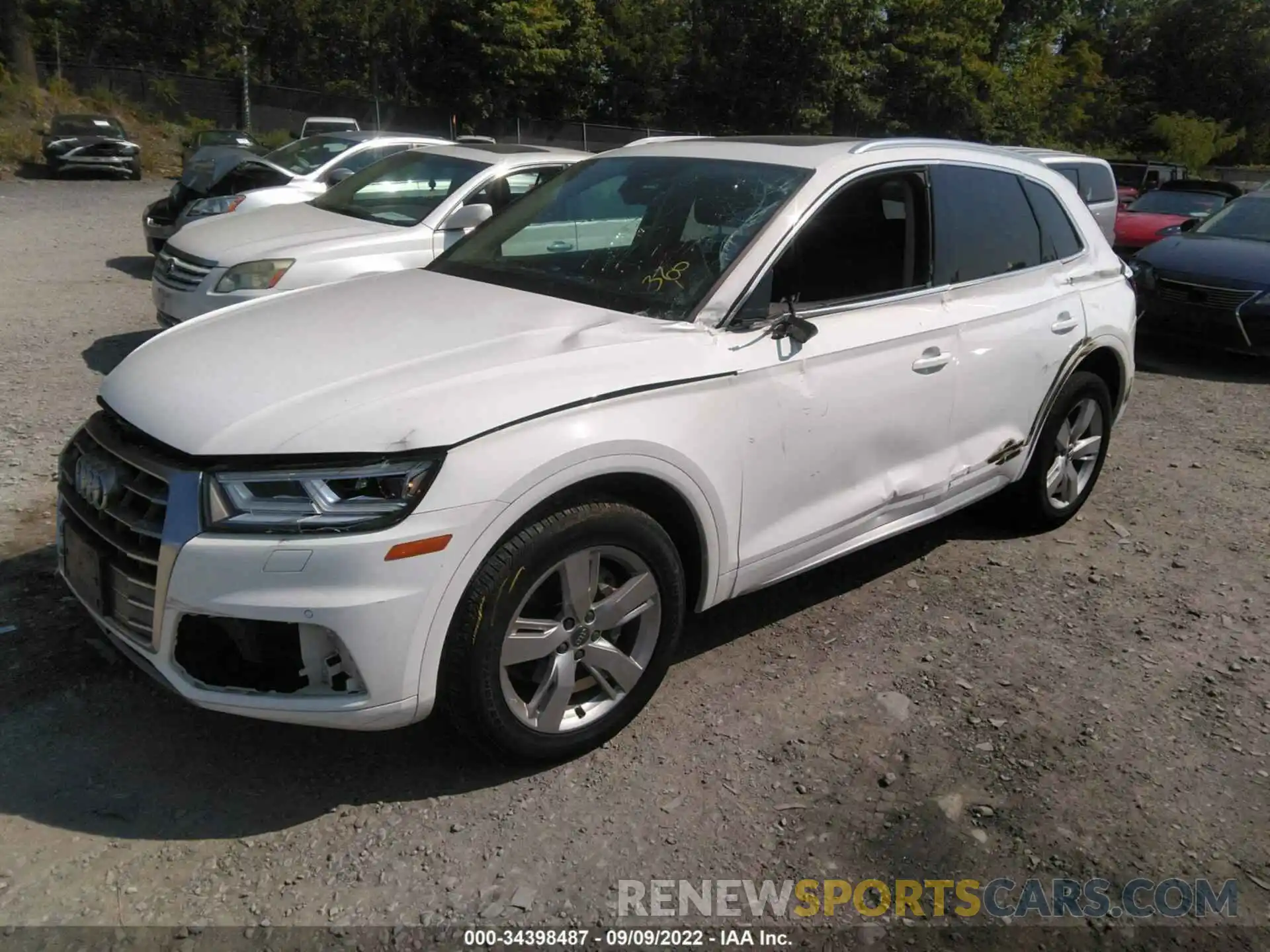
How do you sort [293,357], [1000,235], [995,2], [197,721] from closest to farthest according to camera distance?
1. [293,357]
2. [197,721]
3. [1000,235]
4. [995,2]

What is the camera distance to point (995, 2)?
3953cm

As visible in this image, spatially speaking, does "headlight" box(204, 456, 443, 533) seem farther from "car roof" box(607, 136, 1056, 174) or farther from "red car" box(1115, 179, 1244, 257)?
"red car" box(1115, 179, 1244, 257)

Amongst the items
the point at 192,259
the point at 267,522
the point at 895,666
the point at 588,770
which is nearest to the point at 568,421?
the point at 267,522

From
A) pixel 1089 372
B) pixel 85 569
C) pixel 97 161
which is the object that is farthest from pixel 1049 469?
pixel 97 161

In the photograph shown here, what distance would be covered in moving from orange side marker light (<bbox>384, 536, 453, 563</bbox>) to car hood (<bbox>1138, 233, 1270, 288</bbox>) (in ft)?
28.5

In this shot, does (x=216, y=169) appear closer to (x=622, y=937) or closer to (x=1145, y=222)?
(x=622, y=937)

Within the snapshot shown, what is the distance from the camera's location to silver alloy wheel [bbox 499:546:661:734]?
2941 mm

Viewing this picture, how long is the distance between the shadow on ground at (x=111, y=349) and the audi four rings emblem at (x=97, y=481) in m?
4.29

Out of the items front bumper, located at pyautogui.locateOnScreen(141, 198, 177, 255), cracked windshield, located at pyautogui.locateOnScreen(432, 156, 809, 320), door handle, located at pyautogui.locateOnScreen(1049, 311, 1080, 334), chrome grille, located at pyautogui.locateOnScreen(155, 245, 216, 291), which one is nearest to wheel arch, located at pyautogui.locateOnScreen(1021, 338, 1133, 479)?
door handle, located at pyautogui.locateOnScreen(1049, 311, 1080, 334)

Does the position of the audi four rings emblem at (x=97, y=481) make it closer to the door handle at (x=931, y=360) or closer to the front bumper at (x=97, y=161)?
the door handle at (x=931, y=360)

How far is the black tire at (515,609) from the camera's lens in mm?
2758

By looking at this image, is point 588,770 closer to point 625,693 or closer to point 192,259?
point 625,693

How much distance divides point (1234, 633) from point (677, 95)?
41.9 m

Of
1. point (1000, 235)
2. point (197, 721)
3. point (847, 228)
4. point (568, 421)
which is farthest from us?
point (1000, 235)
